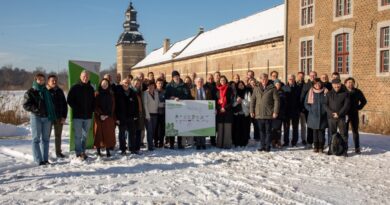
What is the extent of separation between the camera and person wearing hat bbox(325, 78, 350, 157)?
30.4 feet

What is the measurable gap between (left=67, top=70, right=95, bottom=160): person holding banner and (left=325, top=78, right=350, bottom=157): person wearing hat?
5609 millimetres

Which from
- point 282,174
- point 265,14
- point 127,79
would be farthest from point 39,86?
point 265,14

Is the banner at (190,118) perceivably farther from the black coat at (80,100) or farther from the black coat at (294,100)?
the black coat at (80,100)

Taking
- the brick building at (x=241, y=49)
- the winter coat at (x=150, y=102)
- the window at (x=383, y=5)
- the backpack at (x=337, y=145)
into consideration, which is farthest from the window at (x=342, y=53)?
the winter coat at (x=150, y=102)

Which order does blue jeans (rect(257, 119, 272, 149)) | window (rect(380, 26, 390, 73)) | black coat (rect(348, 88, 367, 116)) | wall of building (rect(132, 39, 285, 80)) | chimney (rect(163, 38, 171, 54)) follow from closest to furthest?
1. black coat (rect(348, 88, 367, 116))
2. blue jeans (rect(257, 119, 272, 149))
3. window (rect(380, 26, 390, 73))
4. wall of building (rect(132, 39, 285, 80))
5. chimney (rect(163, 38, 171, 54))

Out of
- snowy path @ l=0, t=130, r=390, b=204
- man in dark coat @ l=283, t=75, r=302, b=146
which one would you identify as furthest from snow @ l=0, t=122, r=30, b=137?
man in dark coat @ l=283, t=75, r=302, b=146

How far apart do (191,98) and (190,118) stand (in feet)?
1.90

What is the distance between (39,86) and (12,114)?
1052 centimetres

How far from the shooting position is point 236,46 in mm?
31516

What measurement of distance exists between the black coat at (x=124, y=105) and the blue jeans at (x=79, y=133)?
85 centimetres

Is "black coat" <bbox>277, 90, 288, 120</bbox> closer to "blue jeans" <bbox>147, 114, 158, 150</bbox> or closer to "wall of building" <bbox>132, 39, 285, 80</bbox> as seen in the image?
"blue jeans" <bbox>147, 114, 158, 150</bbox>

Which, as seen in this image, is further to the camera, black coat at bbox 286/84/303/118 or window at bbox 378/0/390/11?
window at bbox 378/0/390/11

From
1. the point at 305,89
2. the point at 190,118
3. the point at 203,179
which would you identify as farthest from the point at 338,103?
the point at 203,179

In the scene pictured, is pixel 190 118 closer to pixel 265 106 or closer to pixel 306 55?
pixel 265 106
